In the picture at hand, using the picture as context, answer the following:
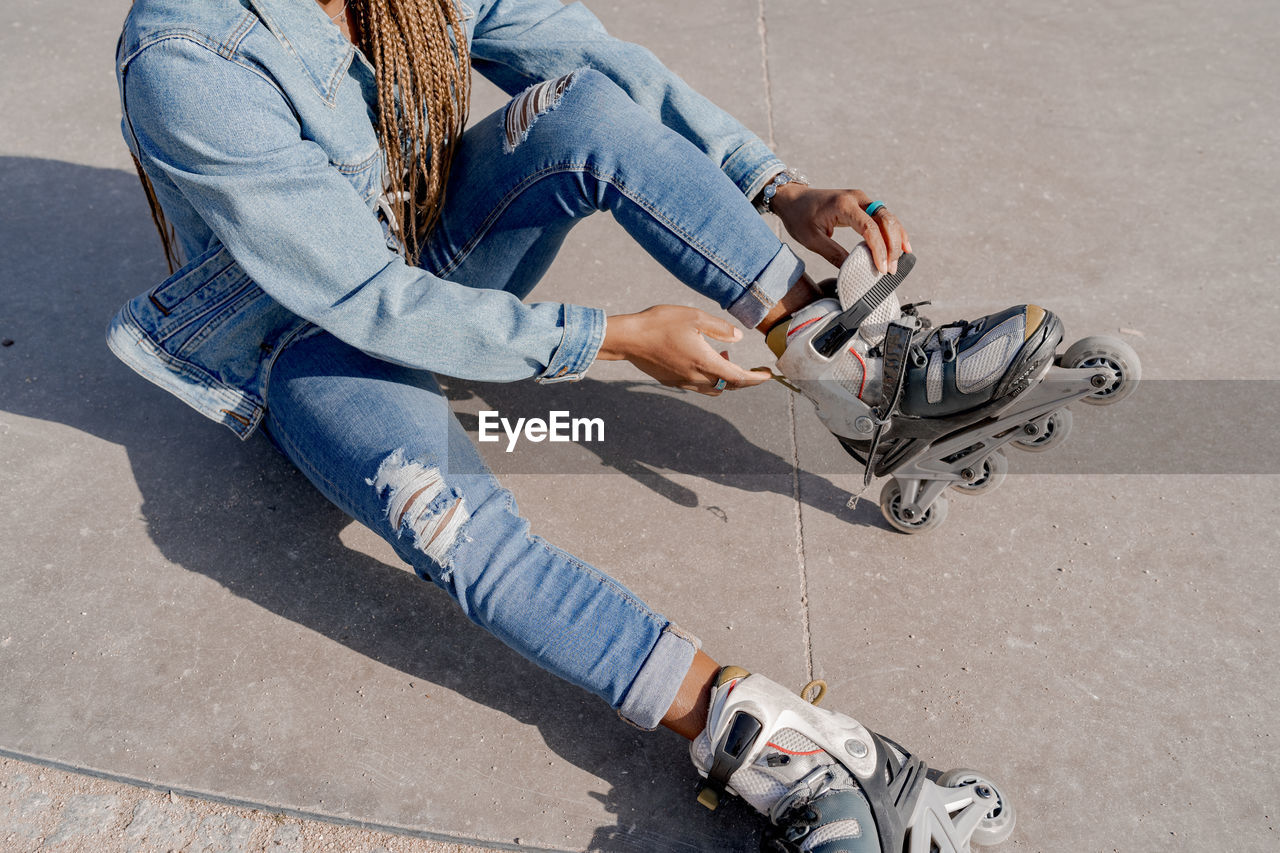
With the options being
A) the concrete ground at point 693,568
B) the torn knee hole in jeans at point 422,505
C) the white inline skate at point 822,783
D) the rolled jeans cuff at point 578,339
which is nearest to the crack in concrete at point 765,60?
the concrete ground at point 693,568

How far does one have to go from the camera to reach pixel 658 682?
4.82 ft

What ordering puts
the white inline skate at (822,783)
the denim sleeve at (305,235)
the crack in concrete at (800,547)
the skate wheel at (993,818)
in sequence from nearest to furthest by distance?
1. the denim sleeve at (305,235)
2. the white inline skate at (822,783)
3. the skate wheel at (993,818)
4. the crack in concrete at (800,547)

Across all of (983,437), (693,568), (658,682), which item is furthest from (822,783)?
(983,437)

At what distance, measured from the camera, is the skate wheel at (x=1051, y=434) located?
1749mm

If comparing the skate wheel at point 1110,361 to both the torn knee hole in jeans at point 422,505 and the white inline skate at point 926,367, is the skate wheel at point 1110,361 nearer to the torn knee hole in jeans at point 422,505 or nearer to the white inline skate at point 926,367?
the white inline skate at point 926,367

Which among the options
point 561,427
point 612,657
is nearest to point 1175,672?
point 612,657

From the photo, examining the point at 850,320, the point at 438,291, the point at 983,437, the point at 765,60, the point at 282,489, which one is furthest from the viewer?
the point at 765,60

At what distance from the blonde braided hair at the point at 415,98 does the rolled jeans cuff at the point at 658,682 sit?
33.5 inches

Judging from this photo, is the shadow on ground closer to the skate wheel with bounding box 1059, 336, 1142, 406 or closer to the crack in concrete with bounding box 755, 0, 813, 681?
the crack in concrete with bounding box 755, 0, 813, 681

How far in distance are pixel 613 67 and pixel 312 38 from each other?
604 mm

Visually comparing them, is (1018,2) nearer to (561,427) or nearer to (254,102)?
(561,427)

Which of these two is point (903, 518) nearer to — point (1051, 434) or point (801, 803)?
point (1051, 434)

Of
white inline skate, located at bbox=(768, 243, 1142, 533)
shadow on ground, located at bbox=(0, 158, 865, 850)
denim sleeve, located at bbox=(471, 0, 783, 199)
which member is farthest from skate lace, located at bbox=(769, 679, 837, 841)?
denim sleeve, located at bbox=(471, 0, 783, 199)

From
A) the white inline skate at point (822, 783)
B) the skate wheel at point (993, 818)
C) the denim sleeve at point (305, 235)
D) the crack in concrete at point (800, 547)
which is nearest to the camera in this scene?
the denim sleeve at point (305, 235)
